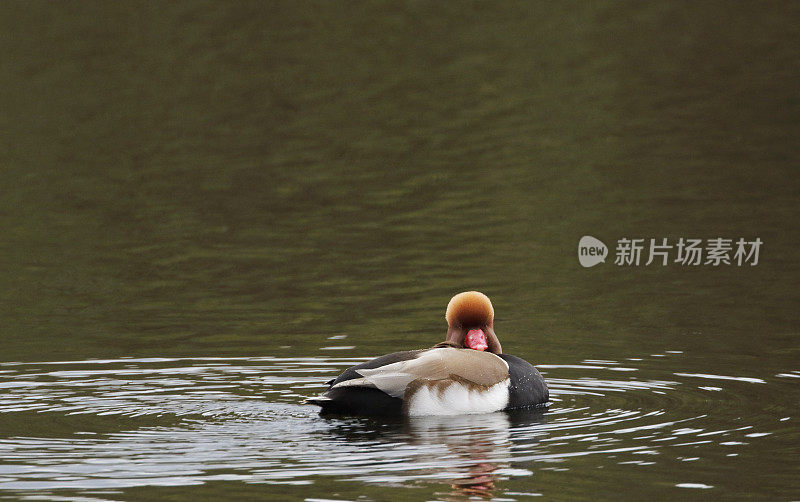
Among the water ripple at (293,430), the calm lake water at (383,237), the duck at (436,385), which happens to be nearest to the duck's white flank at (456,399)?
the duck at (436,385)

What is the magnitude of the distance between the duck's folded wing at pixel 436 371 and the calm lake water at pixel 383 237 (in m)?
0.33

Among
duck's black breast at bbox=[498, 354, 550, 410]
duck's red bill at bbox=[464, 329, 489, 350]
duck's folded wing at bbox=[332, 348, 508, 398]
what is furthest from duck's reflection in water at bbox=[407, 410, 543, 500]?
duck's red bill at bbox=[464, 329, 489, 350]

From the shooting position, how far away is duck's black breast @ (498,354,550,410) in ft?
39.5

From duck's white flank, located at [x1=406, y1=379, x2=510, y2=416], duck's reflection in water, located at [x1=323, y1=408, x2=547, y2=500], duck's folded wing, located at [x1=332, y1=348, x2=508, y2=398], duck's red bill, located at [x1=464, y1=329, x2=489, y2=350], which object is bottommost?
duck's reflection in water, located at [x1=323, y1=408, x2=547, y2=500]

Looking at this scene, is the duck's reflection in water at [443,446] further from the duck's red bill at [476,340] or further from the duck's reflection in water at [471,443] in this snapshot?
the duck's red bill at [476,340]

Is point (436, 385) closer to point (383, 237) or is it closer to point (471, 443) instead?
point (471, 443)

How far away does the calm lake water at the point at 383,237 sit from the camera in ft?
34.4

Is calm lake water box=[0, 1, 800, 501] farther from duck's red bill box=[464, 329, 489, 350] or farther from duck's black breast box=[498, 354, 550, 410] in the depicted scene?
duck's red bill box=[464, 329, 489, 350]

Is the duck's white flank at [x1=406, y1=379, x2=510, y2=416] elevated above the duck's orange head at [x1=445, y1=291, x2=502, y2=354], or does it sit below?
below

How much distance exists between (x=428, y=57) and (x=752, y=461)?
27014 millimetres

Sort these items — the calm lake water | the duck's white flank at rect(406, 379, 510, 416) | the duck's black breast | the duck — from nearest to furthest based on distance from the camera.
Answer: the calm lake water → the duck → the duck's white flank at rect(406, 379, 510, 416) → the duck's black breast

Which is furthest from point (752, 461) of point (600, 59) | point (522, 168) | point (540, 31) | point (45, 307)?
point (540, 31)

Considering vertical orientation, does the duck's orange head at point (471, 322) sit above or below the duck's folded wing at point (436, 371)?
above

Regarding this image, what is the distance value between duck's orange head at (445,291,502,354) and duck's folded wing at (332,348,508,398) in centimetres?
46
